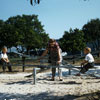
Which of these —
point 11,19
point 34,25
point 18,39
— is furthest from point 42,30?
point 18,39

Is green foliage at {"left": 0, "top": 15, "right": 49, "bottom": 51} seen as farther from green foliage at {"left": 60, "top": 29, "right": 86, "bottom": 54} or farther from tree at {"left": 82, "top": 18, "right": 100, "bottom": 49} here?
tree at {"left": 82, "top": 18, "right": 100, "bottom": 49}

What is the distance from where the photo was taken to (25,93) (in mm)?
5895

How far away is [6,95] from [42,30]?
4210 cm

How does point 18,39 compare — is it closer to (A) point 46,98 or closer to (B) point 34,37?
(B) point 34,37

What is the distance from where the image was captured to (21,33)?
34531mm

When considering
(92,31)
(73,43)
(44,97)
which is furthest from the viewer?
(92,31)

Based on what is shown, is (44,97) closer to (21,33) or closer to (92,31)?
(21,33)

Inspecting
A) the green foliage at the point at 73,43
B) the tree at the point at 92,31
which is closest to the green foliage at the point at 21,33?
the green foliage at the point at 73,43

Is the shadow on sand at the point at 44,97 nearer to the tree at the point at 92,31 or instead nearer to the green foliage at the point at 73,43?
the green foliage at the point at 73,43

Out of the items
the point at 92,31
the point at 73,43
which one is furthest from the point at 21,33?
the point at 92,31

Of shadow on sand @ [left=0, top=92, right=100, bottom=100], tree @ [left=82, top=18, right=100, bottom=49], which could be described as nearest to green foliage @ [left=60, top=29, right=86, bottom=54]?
tree @ [left=82, top=18, right=100, bottom=49]

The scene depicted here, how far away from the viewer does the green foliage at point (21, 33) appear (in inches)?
1240

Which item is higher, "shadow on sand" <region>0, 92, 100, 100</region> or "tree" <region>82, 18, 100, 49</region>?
"tree" <region>82, 18, 100, 49</region>

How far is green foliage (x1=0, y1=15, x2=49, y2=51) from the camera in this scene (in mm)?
31484
